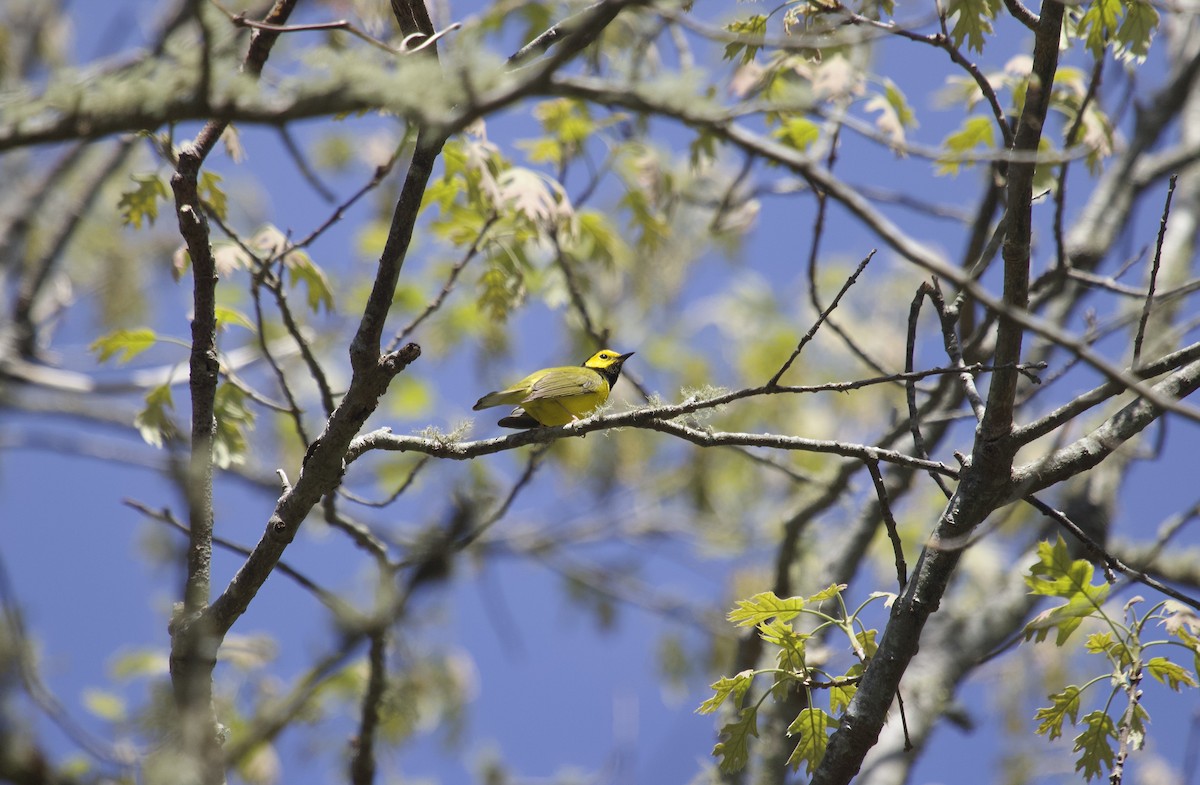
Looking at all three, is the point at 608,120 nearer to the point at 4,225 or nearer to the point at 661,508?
the point at 4,225

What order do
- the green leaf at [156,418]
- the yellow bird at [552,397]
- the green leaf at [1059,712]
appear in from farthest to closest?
the yellow bird at [552,397]
the green leaf at [156,418]
the green leaf at [1059,712]

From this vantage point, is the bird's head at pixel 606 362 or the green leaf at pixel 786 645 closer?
the green leaf at pixel 786 645

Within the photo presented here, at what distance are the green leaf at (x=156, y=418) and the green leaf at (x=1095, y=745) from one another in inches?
143

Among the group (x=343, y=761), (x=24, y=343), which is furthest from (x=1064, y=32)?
(x=24, y=343)

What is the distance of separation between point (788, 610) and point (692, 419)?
0.66 metres

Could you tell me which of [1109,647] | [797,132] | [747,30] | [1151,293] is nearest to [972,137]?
[797,132]

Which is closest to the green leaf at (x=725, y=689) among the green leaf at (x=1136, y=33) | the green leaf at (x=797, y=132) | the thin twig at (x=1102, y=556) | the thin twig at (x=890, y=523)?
the thin twig at (x=890, y=523)

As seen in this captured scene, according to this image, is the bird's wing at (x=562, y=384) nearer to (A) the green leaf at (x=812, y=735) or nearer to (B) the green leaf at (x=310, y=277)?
(B) the green leaf at (x=310, y=277)

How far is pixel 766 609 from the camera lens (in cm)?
293

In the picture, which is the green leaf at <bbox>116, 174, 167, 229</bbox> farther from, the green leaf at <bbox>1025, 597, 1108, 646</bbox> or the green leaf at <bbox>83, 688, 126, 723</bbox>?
the green leaf at <bbox>83, 688, 126, 723</bbox>

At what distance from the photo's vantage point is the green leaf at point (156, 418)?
13.2 feet

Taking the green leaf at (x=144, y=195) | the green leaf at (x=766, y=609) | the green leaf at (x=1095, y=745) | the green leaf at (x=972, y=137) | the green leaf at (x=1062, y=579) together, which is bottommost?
the green leaf at (x=1095, y=745)

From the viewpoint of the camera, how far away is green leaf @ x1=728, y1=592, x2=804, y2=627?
2882 millimetres

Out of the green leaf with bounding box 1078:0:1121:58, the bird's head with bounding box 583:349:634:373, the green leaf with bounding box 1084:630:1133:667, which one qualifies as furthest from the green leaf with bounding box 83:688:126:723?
the green leaf with bounding box 1078:0:1121:58
